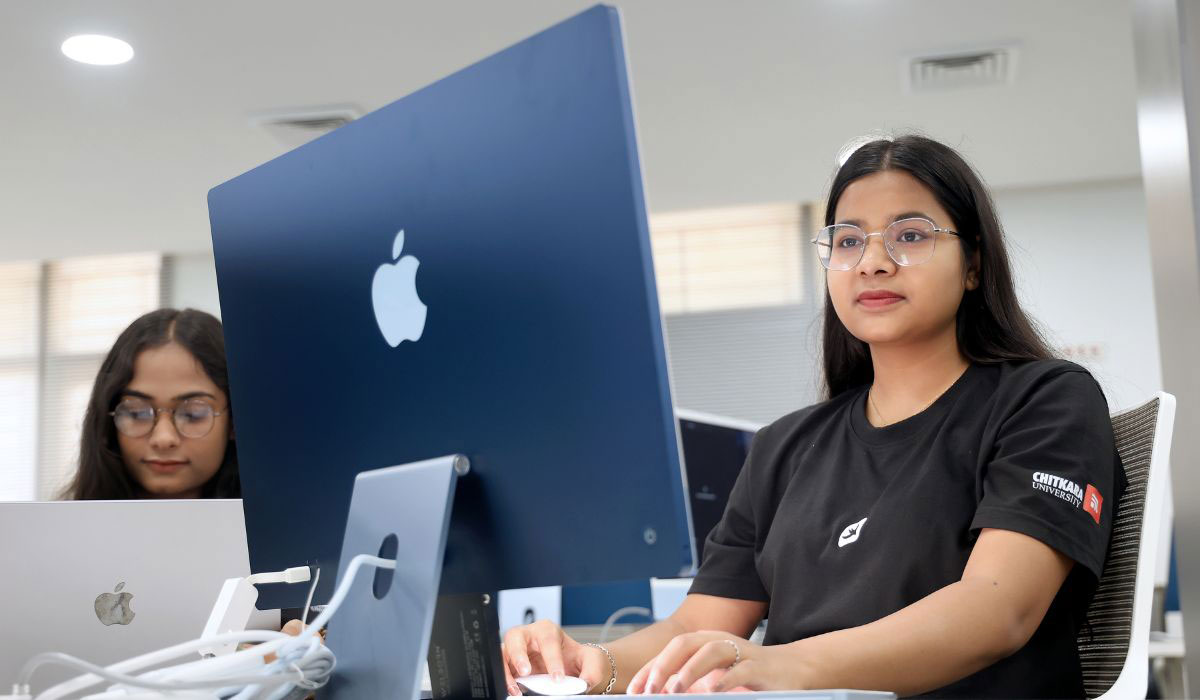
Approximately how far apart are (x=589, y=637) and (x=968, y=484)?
2149 millimetres

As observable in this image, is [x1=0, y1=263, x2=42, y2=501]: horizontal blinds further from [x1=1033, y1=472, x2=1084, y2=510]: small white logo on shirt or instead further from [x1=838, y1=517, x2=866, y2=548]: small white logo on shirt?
[x1=1033, y1=472, x2=1084, y2=510]: small white logo on shirt

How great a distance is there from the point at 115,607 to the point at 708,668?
0.71 m

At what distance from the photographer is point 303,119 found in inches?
177

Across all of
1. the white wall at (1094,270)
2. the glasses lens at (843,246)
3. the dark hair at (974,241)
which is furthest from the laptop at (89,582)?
the white wall at (1094,270)

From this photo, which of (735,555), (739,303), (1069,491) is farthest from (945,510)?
(739,303)

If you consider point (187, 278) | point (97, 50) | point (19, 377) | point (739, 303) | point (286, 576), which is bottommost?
point (286, 576)

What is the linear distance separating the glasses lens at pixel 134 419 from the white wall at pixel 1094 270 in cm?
446

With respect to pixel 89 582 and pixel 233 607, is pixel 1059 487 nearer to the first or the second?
pixel 233 607

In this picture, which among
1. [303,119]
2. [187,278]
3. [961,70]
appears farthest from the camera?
[187,278]

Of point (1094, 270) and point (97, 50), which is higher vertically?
point (97, 50)

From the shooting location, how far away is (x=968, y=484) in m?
1.25

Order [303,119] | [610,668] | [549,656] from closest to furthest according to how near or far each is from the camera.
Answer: [549,656], [610,668], [303,119]

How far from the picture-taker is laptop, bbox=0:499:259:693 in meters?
1.17

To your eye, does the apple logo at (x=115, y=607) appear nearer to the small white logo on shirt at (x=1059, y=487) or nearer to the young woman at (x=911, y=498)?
the young woman at (x=911, y=498)
